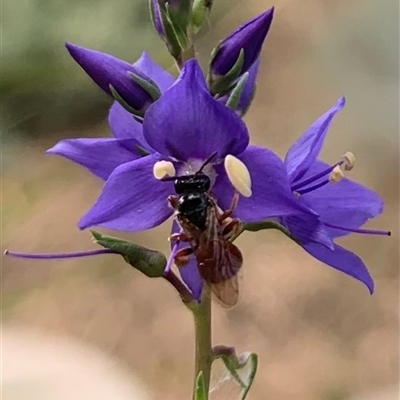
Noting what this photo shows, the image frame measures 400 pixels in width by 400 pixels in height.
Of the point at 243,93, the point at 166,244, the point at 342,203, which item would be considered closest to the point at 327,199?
the point at 342,203

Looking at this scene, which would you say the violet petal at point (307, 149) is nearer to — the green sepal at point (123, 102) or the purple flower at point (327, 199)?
the purple flower at point (327, 199)

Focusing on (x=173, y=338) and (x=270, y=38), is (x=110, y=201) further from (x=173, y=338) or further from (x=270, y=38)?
(x=270, y=38)

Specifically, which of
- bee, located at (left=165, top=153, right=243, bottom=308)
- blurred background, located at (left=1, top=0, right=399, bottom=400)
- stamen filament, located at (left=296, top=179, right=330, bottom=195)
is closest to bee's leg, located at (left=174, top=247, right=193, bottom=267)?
bee, located at (left=165, top=153, right=243, bottom=308)

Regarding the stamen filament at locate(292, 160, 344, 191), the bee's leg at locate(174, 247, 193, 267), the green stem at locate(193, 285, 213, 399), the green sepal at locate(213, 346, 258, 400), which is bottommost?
the green sepal at locate(213, 346, 258, 400)

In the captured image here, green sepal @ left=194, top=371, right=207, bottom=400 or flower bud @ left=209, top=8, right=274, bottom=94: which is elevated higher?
flower bud @ left=209, top=8, right=274, bottom=94

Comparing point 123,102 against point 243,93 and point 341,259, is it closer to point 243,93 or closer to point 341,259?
point 243,93

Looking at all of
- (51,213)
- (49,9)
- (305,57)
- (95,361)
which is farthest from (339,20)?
(95,361)

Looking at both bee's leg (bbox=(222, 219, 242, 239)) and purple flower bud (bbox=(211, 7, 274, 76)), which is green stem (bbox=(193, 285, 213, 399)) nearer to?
bee's leg (bbox=(222, 219, 242, 239))
